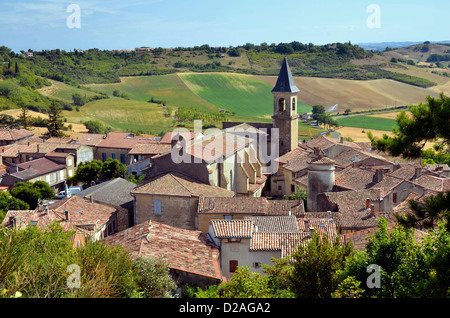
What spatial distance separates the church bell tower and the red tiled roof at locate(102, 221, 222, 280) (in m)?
23.2

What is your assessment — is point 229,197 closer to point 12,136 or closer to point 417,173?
point 417,173

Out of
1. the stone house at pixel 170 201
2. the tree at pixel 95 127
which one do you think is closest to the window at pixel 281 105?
the stone house at pixel 170 201

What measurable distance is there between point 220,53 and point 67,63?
4197 centimetres

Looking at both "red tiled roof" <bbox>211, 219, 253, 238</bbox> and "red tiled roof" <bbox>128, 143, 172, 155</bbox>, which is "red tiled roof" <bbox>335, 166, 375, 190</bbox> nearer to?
"red tiled roof" <bbox>211, 219, 253, 238</bbox>

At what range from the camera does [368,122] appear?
2990 inches

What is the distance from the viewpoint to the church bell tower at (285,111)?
4184 centimetres

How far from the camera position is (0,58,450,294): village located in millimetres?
18531

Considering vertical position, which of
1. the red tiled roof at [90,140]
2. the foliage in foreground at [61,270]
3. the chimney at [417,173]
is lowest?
the red tiled roof at [90,140]

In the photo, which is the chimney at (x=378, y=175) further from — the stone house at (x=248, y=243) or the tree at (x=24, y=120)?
the tree at (x=24, y=120)

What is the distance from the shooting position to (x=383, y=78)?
346ft

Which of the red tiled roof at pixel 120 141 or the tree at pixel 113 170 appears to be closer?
the tree at pixel 113 170

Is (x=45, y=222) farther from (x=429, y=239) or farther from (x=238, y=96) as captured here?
(x=238, y=96)

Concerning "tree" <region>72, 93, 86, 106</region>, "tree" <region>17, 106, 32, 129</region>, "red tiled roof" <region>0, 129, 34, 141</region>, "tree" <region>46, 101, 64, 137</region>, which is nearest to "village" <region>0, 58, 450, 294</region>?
"red tiled roof" <region>0, 129, 34, 141</region>

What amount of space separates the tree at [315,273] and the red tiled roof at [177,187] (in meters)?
11.7
